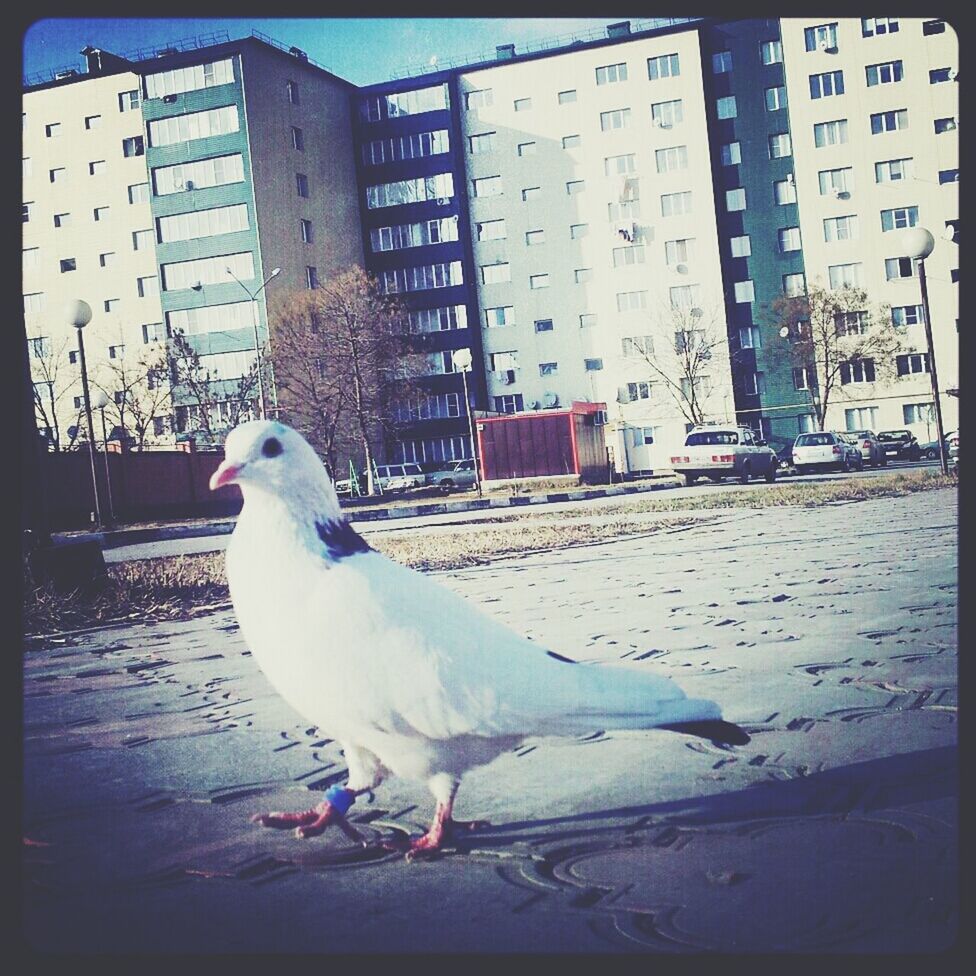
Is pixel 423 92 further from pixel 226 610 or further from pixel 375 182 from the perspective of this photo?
pixel 226 610

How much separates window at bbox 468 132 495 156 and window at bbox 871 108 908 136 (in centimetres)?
79

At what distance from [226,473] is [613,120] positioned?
113 cm

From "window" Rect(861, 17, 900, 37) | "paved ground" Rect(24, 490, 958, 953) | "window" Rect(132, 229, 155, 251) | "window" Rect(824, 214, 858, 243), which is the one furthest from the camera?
"window" Rect(132, 229, 155, 251)

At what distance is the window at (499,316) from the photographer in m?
1.94

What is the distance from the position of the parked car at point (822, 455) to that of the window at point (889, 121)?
0.64m

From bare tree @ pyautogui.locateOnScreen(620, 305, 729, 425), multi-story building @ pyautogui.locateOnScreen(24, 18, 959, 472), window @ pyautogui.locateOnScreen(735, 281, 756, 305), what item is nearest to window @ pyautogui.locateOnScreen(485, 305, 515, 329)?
multi-story building @ pyautogui.locateOnScreen(24, 18, 959, 472)

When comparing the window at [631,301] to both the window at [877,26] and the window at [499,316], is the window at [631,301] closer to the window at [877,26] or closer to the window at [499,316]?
the window at [499,316]

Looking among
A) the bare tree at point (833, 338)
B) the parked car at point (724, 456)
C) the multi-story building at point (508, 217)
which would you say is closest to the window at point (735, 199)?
the multi-story building at point (508, 217)

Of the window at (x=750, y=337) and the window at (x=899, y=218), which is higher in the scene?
the window at (x=899, y=218)

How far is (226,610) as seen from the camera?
181cm

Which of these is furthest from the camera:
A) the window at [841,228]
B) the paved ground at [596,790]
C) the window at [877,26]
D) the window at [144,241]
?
the window at [144,241]

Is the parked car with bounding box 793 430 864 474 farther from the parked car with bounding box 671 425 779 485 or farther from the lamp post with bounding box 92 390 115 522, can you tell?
the lamp post with bounding box 92 390 115 522

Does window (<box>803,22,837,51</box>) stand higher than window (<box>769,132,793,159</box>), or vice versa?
window (<box>803,22,837,51</box>)

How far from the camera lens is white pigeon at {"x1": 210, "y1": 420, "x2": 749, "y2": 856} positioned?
1.51 meters
